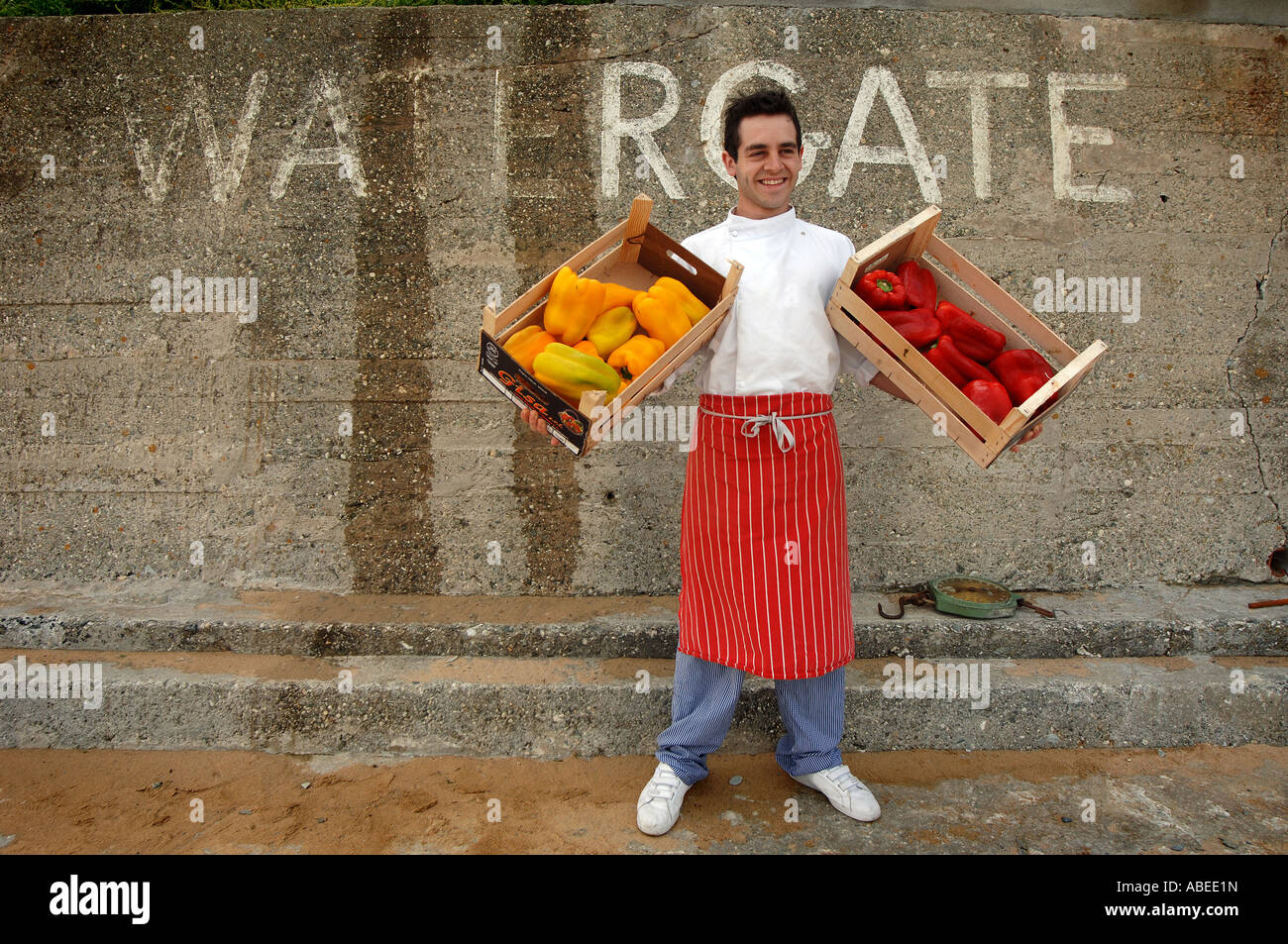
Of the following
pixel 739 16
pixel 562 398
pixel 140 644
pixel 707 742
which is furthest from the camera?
pixel 739 16

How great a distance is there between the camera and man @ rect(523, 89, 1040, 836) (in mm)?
2545

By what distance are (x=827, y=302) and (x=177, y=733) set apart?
2.81 m

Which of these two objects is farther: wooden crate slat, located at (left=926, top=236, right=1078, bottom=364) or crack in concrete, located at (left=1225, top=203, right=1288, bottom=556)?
crack in concrete, located at (left=1225, top=203, right=1288, bottom=556)

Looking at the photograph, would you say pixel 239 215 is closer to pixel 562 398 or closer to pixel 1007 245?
pixel 562 398

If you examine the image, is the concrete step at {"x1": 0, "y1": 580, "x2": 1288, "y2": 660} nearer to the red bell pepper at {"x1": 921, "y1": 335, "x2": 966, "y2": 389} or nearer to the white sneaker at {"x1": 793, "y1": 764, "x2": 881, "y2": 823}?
the white sneaker at {"x1": 793, "y1": 764, "x2": 881, "y2": 823}

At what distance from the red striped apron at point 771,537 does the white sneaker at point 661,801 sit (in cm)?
43

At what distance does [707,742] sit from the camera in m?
2.74

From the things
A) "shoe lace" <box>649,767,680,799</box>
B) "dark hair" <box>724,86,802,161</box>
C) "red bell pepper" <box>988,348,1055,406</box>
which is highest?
"dark hair" <box>724,86,802,161</box>

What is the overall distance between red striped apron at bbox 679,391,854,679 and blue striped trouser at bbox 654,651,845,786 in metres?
0.11

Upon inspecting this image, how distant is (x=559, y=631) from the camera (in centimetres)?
341

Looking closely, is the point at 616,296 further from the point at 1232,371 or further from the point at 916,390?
the point at 1232,371

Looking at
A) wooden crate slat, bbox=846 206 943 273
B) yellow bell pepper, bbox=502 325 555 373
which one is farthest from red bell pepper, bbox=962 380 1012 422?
yellow bell pepper, bbox=502 325 555 373

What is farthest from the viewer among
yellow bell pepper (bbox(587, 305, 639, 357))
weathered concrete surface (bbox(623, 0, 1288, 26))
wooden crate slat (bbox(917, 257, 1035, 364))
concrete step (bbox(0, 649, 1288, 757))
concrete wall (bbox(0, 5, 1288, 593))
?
weathered concrete surface (bbox(623, 0, 1288, 26))

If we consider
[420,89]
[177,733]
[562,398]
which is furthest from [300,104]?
[177,733]
